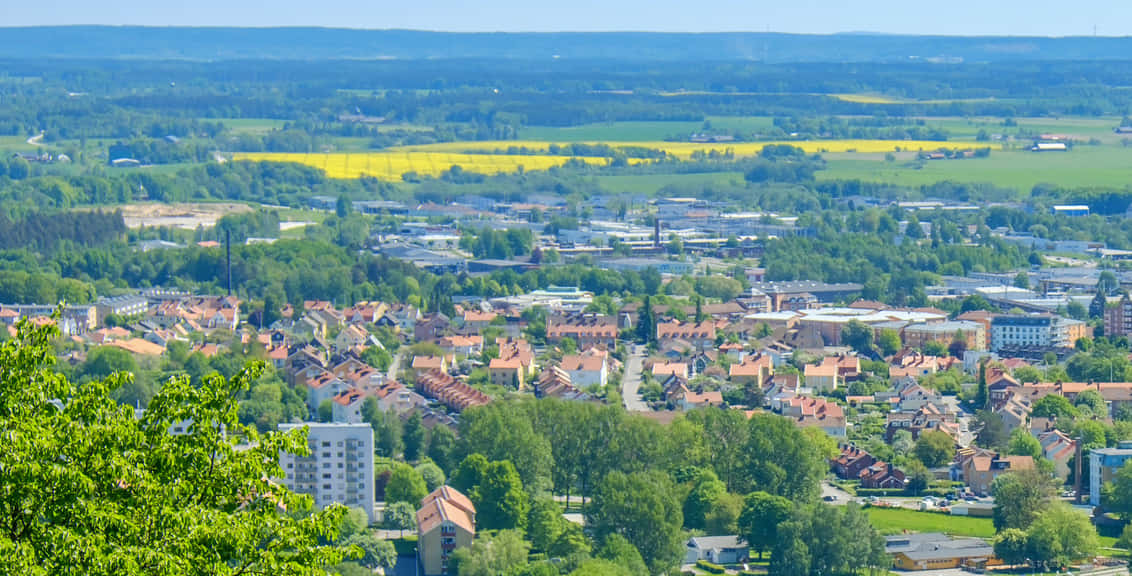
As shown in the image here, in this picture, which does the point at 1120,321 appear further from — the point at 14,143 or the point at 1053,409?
the point at 14,143

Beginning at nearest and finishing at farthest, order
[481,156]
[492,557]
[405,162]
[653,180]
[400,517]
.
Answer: [492,557], [400,517], [653,180], [405,162], [481,156]

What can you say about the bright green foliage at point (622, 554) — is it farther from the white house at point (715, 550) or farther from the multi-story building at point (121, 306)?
the multi-story building at point (121, 306)

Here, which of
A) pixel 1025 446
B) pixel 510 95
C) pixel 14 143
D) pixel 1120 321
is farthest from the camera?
pixel 510 95

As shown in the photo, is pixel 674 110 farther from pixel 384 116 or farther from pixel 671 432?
pixel 671 432

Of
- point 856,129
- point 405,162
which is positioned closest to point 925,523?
point 405,162

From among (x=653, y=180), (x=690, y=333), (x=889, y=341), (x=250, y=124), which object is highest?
(x=889, y=341)

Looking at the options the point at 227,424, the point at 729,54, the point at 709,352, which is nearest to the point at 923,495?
the point at 709,352
